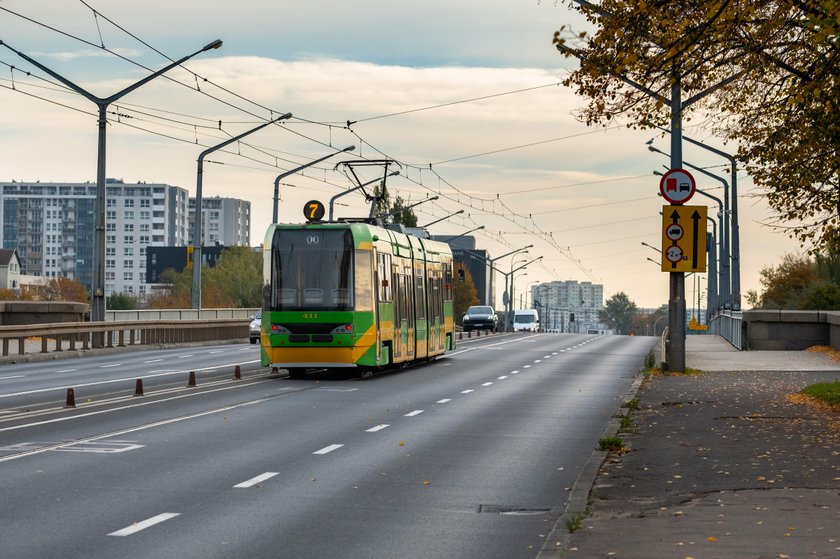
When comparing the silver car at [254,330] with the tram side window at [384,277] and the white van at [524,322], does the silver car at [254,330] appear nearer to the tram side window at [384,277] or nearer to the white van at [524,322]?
the tram side window at [384,277]

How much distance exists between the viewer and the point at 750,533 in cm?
866

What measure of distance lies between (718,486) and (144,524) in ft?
15.3

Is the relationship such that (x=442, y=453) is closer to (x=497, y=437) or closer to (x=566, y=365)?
(x=497, y=437)

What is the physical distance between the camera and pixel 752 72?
19.9 m

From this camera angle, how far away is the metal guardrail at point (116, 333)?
3669cm

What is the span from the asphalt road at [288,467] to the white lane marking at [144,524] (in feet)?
0.06

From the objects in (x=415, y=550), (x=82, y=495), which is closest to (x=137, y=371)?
(x=82, y=495)

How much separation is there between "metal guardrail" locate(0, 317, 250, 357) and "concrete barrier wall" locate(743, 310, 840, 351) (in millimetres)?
19459

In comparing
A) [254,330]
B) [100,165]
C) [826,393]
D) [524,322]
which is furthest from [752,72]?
[524,322]

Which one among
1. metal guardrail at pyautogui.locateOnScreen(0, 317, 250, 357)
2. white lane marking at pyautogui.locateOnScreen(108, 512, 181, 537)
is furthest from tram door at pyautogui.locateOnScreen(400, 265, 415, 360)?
white lane marking at pyautogui.locateOnScreen(108, 512, 181, 537)

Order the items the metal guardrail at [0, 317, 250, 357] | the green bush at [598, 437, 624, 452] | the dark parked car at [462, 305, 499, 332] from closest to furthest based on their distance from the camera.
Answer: the green bush at [598, 437, 624, 452]
the metal guardrail at [0, 317, 250, 357]
the dark parked car at [462, 305, 499, 332]

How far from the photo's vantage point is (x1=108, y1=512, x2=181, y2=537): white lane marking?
9.04 metres

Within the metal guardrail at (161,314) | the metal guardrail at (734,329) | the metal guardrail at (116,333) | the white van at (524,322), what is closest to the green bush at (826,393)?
the metal guardrail at (116,333)

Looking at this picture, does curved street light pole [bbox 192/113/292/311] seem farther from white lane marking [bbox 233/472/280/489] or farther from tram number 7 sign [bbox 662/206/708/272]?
white lane marking [bbox 233/472/280/489]
